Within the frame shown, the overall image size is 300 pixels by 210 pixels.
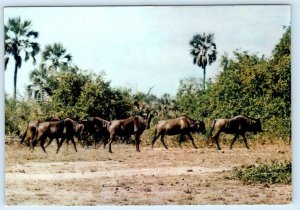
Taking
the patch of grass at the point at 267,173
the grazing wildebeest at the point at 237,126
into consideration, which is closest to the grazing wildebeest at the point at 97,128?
the grazing wildebeest at the point at 237,126

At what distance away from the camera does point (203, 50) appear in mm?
10430

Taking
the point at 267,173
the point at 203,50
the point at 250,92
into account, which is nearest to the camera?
the point at 203,50

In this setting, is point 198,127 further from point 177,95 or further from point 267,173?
point 267,173

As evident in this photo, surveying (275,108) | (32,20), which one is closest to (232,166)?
(275,108)

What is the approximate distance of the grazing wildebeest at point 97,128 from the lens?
10.7m

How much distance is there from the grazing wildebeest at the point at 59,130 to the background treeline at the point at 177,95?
0.41 ft

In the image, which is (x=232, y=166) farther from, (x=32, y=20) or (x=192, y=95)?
(x=32, y=20)

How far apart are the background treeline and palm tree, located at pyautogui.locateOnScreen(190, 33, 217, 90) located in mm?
181

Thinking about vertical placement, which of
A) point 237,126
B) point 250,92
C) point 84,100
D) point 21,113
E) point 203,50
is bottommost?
point 237,126

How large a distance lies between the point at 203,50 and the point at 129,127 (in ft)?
5.11

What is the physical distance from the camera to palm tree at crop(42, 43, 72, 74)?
34.2 ft

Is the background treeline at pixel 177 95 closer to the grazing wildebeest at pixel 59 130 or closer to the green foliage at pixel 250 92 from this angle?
the green foliage at pixel 250 92

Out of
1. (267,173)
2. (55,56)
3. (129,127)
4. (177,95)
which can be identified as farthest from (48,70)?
(267,173)

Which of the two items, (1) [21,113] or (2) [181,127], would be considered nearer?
(1) [21,113]
